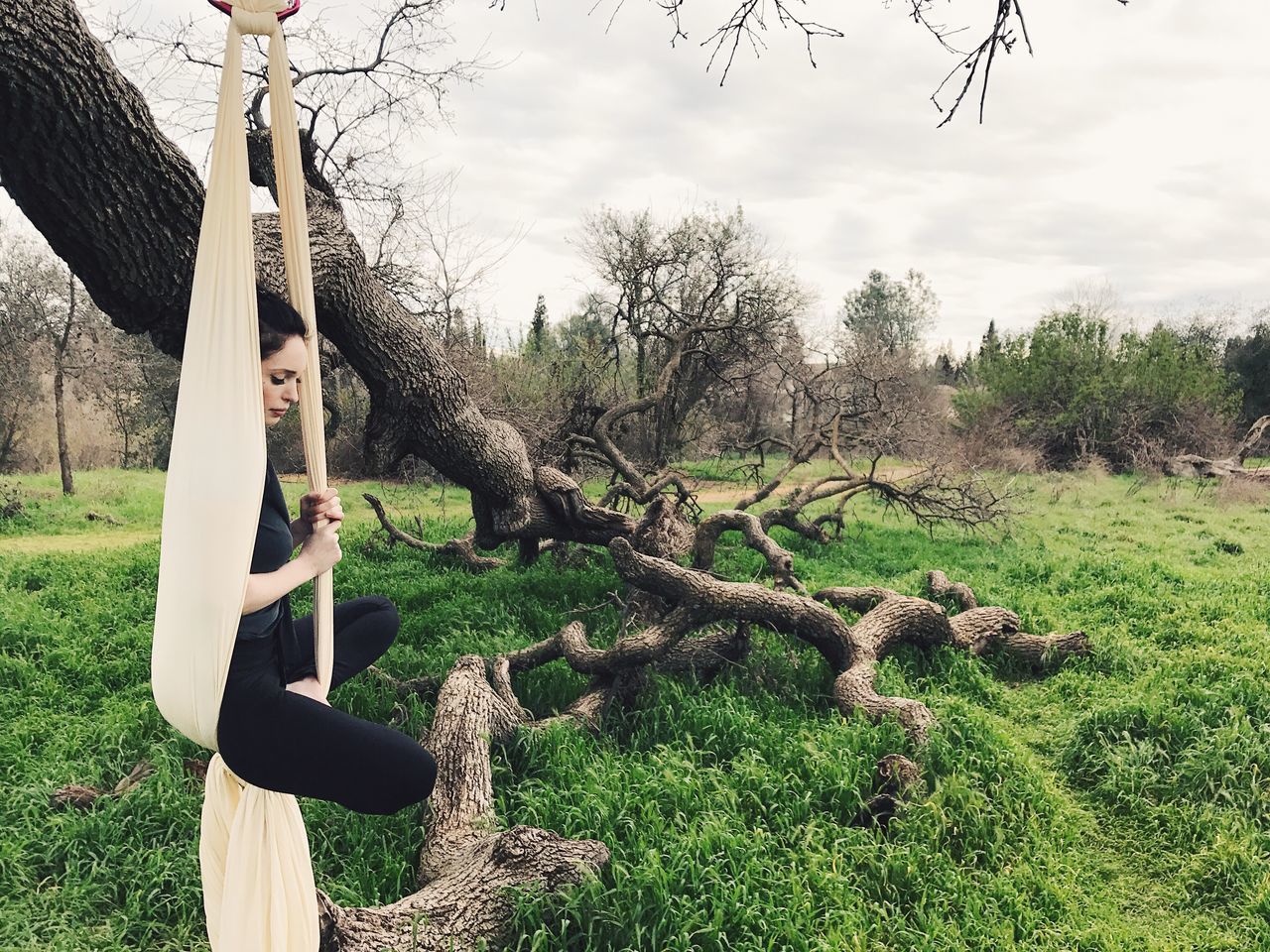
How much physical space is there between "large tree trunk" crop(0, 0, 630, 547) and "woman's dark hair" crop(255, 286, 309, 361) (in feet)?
4.19

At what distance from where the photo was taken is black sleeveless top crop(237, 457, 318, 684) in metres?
1.85

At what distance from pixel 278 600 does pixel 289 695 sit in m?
0.25

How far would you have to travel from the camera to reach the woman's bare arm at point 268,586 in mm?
1767

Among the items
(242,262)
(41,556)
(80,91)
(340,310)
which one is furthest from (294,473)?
(242,262)

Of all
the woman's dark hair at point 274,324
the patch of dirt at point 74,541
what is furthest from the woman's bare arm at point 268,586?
the patch of dirt at point 74,541

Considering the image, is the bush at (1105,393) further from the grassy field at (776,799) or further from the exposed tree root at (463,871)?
the exposed tree root at (463,871)

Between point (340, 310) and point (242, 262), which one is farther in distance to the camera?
point (340, 310)

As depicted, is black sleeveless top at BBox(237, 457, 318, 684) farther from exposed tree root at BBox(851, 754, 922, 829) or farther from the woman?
exposed tree root at BBox(851, 754, 922, 829)

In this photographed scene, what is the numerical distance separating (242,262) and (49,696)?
4809 millimetres

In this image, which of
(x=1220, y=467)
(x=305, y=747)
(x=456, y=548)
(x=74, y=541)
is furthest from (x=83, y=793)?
Answer: (x=1220, y=467)

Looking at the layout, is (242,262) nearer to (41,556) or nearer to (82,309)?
(41,556)

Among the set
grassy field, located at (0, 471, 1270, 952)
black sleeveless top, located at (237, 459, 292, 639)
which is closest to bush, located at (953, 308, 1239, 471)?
grassy field, located at (0, 471, 1270, 952)

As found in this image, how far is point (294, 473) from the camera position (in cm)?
1521

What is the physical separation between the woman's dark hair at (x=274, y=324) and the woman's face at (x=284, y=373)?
0.5 inches
